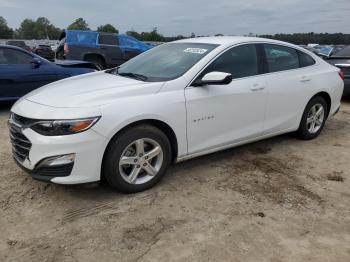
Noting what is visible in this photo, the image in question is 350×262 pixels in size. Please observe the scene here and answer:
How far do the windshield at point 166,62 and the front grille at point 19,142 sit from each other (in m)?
1.38

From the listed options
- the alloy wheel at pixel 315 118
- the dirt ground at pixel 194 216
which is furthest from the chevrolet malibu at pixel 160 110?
the dirt ground at pixel 194 216

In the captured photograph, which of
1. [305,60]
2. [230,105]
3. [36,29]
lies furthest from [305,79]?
[36,29]

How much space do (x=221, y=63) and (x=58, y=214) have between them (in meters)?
2.45

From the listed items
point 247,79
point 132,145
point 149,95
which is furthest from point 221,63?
point 132,145

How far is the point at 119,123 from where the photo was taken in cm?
349

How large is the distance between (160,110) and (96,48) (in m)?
11.1

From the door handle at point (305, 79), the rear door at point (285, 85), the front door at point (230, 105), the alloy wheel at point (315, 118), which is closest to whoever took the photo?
the front door at point (230, 105)

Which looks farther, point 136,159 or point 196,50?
point 196,50

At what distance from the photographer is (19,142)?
3658mm

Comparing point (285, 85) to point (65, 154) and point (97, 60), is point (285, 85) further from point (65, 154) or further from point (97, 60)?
point (97, 60)

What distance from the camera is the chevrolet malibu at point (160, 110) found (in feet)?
11.2

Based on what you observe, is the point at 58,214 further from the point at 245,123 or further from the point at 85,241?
the point at 245,123

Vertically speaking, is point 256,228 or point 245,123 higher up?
point 245,123

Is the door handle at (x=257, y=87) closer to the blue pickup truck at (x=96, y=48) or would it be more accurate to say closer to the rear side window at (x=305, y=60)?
the rear side window at (x=305, y=60)
